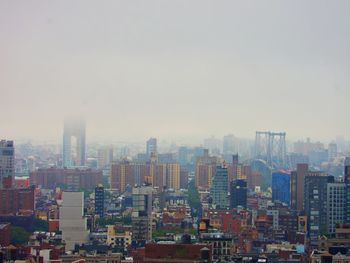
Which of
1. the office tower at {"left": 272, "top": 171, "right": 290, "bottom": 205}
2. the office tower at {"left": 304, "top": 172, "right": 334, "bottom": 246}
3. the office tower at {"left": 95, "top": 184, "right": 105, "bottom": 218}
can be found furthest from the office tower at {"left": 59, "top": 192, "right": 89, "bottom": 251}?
the office tower at {"left": 272, "top": 171, "right": 290, "bottom": 205}

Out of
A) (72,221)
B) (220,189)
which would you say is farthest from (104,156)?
(72,221)

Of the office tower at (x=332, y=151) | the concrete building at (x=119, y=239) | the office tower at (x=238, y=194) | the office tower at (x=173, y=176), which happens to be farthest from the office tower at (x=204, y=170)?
the concrete building at (x=119, y=239)

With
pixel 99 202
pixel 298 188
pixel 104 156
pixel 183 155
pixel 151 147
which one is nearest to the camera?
pixel 99 202

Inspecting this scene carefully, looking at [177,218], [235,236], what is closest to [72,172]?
[177,218]

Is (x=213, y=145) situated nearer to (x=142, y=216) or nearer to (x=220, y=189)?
(x=220, y=189)

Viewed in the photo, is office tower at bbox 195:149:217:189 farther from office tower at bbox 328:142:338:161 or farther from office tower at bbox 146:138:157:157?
office tower at bbox 328:142:338:161

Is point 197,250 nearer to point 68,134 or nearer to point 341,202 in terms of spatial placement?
point 341,202
